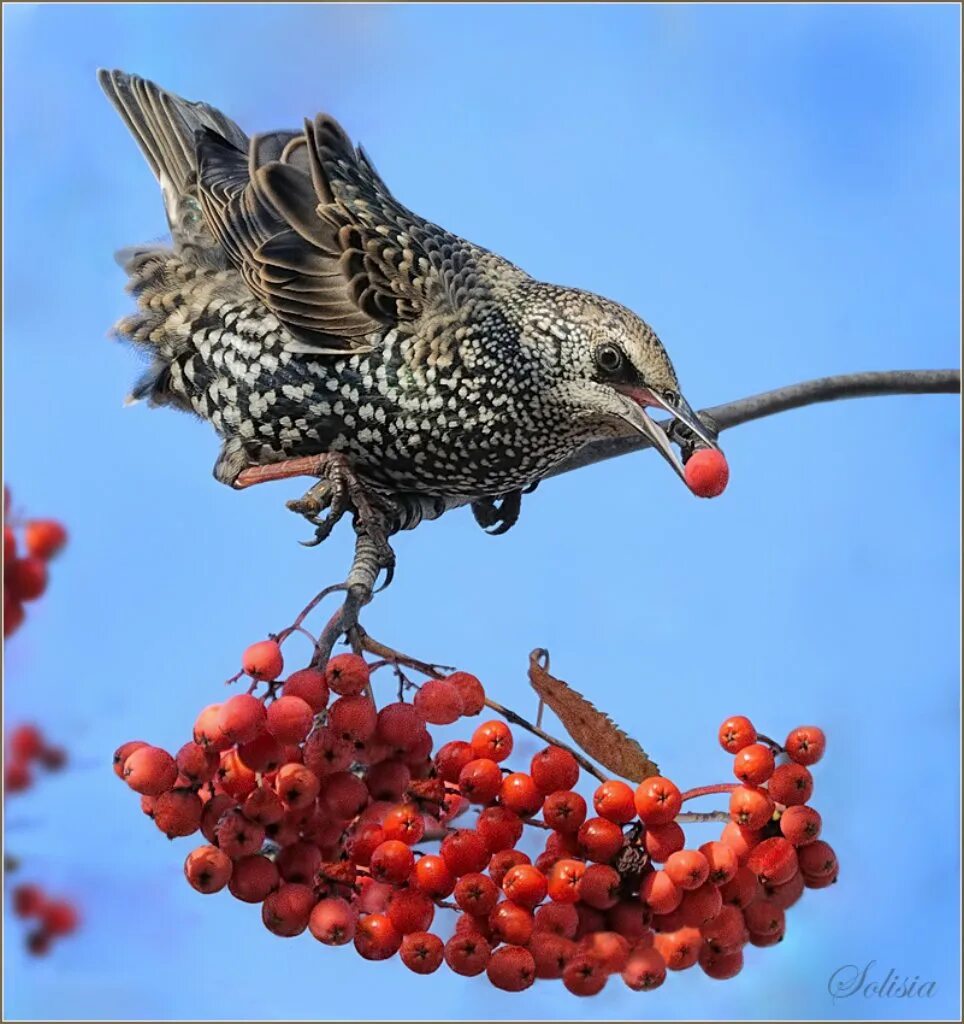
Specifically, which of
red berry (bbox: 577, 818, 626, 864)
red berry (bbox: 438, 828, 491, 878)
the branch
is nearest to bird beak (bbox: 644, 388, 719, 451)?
the branch

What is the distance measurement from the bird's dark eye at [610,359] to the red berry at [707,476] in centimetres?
51

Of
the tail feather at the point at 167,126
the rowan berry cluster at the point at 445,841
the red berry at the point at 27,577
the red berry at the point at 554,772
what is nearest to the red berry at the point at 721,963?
the rowan berry cluster at the point at 445,841

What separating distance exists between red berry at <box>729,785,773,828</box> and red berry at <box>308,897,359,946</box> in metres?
0.69

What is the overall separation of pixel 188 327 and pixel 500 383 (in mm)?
954

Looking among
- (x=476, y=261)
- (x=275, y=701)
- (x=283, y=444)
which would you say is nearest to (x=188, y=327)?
(x=283, y=444)

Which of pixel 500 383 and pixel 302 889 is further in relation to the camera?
pixel 500 383

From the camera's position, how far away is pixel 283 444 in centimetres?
392

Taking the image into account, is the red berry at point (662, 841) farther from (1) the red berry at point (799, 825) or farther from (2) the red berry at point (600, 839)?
(1) the red berry at point (799, 825)

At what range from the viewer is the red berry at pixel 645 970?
8.46ft

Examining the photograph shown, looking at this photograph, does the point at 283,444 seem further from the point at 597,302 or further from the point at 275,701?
the point at 275,701

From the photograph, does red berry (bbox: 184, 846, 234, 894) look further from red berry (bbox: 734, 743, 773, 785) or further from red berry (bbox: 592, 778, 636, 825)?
red berry (bbox: 734, 743, 773, 785)

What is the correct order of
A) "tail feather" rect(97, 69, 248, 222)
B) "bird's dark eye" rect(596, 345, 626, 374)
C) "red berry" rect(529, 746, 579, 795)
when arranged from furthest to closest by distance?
"tail feather" rect(97, 69, 248, 222) < "bird's dark eye" rect(596, 345, 626, 374) < "red berry" rect(529, 746, 579, 795)

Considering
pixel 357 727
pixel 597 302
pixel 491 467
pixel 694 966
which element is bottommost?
pixel 694 966

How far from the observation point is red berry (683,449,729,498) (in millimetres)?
3234
